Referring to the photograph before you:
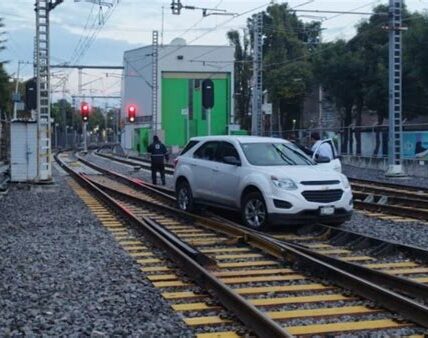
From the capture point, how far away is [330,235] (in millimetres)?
11742

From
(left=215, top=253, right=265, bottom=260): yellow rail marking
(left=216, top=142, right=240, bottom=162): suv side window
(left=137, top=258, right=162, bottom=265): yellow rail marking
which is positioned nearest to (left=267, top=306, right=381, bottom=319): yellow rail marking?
(left=215, top=253, right=265, bottom=260): yellow rail marking

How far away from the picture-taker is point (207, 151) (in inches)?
572

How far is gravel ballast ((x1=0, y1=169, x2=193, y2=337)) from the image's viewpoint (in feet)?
21.1

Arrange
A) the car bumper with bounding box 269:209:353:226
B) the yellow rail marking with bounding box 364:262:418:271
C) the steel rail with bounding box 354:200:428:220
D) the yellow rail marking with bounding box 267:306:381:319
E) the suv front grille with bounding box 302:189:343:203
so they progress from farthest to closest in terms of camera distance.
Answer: the steel rail with bounding box 354:200:428:220, the suv front grille with bounding box 302:189:343:203, the car bumper with bounding box 269:209:353:226, the yellow rail marking with bounding box 364:262:418:271, the yellow rail marking with bounding box 267:306:381:319

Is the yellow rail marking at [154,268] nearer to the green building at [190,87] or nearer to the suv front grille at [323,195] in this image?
the suv front grille at [323,195]

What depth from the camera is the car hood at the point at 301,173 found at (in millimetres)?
12070

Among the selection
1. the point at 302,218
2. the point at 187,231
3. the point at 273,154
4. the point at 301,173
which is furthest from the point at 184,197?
the point at 302,218

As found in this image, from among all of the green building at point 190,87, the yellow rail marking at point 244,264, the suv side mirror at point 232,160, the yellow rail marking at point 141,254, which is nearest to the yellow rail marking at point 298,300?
the yellow rail marking at point 244,264

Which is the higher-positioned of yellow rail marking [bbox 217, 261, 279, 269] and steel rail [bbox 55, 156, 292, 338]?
steel rail [bbox 55, 156, 292, 338]

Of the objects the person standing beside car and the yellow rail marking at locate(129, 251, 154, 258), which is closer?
the yellow rail marking at locate(129, 251, 154, 258)

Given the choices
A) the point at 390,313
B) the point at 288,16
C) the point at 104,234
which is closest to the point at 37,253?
the point at 104,234

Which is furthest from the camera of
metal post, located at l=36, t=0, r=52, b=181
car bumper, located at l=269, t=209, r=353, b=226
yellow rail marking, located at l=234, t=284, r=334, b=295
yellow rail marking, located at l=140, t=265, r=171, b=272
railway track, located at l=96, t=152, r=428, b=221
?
metal post, located at l=36, t=0, r=52, b=181

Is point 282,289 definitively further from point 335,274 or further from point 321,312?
point 321,312

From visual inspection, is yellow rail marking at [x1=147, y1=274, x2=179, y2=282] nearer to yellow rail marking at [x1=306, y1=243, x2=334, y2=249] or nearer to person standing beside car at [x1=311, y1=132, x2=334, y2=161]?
yellow rail marking at [x1=306, y1=243, x2=334, y2=249]
